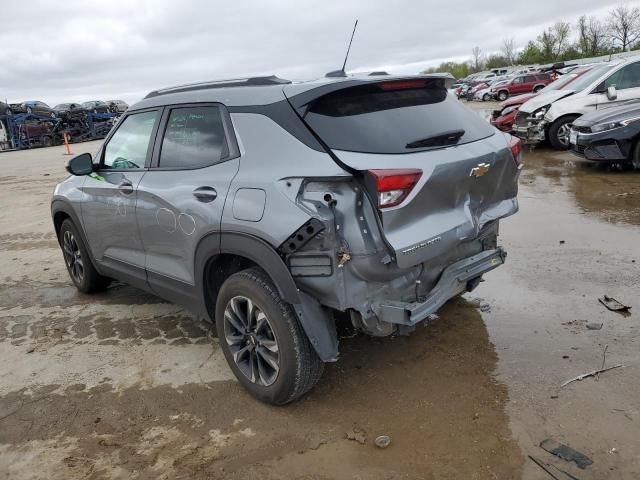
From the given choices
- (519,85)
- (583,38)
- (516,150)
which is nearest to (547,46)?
(583,38)

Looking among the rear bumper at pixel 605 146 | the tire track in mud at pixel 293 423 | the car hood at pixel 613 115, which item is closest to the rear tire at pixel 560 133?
the car hood at pixel 613 115

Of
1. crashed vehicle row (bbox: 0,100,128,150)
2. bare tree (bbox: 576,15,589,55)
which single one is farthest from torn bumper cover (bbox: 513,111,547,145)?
bare tree (bbox: 576,15,589,55)

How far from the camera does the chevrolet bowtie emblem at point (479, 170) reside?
3.08 metres

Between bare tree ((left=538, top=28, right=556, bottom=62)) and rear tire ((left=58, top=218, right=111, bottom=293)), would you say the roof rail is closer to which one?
rear tire ((left=58, top=218, right=111, bottom=293))

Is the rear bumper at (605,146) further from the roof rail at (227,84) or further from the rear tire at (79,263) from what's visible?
the rear tire at (79,263)

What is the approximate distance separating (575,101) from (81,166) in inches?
408

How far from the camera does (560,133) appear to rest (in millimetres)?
12016

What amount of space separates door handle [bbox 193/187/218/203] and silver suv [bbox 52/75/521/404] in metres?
0.01

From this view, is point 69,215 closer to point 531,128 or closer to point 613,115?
point 613,115

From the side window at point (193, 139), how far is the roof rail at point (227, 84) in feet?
0.74

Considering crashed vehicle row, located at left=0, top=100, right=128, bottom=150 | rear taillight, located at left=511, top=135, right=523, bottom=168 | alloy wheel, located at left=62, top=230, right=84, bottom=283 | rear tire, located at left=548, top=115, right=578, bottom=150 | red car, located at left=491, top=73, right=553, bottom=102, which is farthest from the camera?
red car, located at left=491, top=73, right=553, bottom=102

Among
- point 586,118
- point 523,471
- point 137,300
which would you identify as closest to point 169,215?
point 137,300

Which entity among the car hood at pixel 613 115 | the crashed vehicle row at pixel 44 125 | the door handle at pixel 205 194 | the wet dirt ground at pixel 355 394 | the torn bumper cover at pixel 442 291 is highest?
the crashed vehicle row at pixel 44 125

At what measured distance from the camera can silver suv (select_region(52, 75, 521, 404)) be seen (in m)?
2.75
